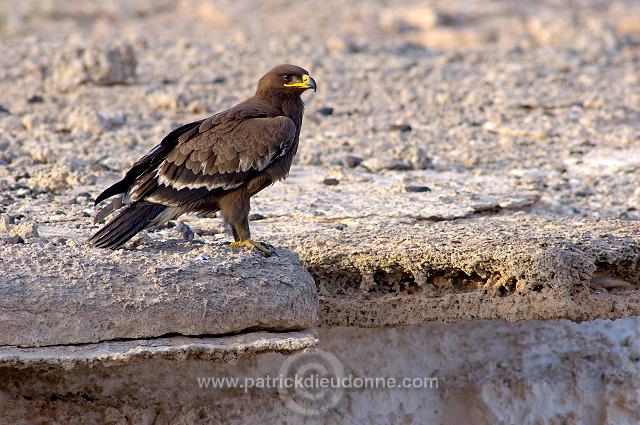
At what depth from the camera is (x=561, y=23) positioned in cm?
1353

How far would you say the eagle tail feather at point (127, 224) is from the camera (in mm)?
5391

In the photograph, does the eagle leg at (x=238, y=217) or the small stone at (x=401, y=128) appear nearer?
the eagle leg at (x=238, y=217)

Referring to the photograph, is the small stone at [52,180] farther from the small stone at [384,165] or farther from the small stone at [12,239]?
the small stone at [384,165]

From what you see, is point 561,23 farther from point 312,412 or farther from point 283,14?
point 312,412

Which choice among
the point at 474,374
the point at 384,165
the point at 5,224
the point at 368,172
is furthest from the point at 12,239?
the point at 384,165

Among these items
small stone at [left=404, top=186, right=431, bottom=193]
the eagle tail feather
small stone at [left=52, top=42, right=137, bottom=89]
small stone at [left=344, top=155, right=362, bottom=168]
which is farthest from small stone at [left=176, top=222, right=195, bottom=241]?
small stone at [left=52, top=42, right=137, bottom=89]

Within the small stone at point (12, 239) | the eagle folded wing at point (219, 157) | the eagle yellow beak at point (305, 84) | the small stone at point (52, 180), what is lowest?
the small stone at point (52, 180)

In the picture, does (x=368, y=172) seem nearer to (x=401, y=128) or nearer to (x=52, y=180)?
(x=401, y=128)

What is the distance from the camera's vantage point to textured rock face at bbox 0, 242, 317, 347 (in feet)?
15.9

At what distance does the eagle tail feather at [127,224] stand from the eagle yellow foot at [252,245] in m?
0.41

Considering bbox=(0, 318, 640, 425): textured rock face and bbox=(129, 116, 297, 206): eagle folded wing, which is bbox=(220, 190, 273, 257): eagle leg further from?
bbox=(0, 318, 640, 425): textured rock face

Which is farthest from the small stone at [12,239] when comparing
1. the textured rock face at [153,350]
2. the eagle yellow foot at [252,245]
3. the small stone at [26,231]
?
the eagle yellow foot at [252,245]

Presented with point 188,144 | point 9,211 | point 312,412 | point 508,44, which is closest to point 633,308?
point 312,412

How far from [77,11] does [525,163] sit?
395 inches
